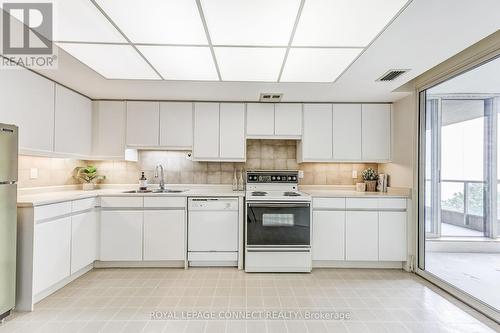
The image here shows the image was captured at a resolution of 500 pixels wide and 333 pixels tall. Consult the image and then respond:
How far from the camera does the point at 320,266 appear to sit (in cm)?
337

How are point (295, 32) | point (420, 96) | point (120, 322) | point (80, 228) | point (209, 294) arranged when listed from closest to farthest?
point (295, 32), point (120, 322), point (209, 294), point (80, 228), point (420, 96)

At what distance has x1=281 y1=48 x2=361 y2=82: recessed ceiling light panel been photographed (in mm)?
2191

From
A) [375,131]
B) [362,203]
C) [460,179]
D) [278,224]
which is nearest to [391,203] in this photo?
[362,203]

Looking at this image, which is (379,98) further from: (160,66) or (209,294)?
(209,294)

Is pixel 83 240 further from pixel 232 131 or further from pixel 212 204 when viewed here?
pixel 232 131

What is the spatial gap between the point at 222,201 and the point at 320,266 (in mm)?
1464

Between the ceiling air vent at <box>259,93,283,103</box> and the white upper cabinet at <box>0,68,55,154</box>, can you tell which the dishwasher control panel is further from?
the white upper cabinet at <box>0,68,55,154</box>

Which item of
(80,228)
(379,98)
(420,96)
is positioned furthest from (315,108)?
(80,228)

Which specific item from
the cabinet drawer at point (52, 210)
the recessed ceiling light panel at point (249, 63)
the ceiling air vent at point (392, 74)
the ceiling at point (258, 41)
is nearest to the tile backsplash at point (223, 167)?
the ceiling at point (258, 41)

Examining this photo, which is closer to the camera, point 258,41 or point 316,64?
point 258,41

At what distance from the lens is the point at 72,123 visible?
321 cm

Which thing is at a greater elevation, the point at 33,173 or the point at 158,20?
the point at 158,20

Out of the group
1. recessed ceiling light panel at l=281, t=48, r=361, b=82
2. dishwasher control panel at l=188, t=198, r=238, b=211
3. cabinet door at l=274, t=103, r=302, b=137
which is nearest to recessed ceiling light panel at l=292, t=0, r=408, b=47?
recessed ceiling light panel at l=281, t=48, r=361, b=82

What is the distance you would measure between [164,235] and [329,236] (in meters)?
2.01
